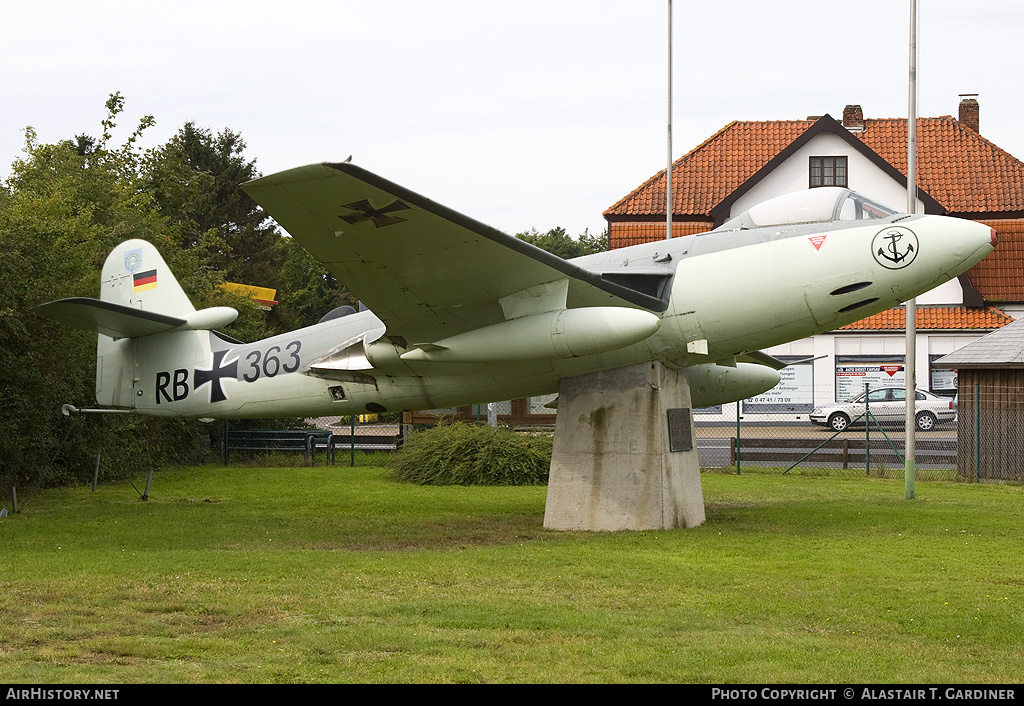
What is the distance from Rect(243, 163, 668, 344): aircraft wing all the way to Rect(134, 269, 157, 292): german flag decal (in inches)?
208

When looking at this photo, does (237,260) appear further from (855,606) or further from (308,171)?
(855,606)

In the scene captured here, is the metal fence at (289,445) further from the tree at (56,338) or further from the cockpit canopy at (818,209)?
the cockpit canopy at (818,209)

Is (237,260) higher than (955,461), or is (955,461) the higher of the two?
(237,260)

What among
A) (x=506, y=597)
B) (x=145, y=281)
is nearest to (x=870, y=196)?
(x=145, y=281)

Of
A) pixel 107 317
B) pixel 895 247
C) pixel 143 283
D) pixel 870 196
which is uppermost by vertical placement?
pixel 870 196

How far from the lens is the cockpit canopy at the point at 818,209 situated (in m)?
12.8

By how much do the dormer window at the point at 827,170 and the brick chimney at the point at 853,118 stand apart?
3847mm

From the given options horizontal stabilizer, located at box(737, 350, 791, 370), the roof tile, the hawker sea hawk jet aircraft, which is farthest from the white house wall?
the hawker sea hawk jet aircraft

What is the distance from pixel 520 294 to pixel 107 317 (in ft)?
21.5

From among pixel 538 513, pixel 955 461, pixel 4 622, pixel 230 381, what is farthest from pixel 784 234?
pixel 955 461

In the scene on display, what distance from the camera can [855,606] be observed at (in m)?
8.52

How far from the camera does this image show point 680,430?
13773 mm

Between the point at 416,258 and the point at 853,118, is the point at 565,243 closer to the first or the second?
the point at 853,118

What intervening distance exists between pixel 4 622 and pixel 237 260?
49.7 meters
